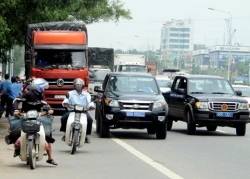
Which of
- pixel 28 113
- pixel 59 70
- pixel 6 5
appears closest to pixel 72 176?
pixel 28 113

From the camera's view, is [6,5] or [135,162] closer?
[135,162]

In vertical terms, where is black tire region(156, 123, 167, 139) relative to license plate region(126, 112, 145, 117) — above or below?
below

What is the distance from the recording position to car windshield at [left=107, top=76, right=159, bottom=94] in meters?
22.3

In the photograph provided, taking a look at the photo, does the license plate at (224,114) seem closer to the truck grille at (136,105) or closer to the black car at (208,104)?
the black car at (208,104)

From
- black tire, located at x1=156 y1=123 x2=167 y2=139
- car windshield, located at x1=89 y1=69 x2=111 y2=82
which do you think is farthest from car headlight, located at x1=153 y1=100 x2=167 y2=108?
car windshield, located at x1=89 y1=69 x2=111 y2=82

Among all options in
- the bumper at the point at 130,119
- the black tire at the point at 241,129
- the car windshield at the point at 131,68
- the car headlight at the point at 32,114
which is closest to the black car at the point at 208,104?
the black tire at the point at 241,129

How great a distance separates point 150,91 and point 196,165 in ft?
24.4

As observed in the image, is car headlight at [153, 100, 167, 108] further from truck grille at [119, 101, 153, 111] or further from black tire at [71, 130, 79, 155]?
black tire at [71, 130, 79, 155]

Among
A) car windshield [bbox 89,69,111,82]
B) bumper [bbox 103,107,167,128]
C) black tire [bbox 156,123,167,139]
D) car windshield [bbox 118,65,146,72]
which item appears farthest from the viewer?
car windshield [bbox 118,65,146,72]

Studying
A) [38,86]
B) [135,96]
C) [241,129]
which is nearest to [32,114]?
[38,86]

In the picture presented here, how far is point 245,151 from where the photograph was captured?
18.8 metres

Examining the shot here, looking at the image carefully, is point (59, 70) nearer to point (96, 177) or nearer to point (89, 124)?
point (89, 124)

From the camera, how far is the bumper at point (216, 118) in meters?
23.6

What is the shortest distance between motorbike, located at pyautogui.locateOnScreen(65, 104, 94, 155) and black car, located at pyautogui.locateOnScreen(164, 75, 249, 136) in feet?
24.9
